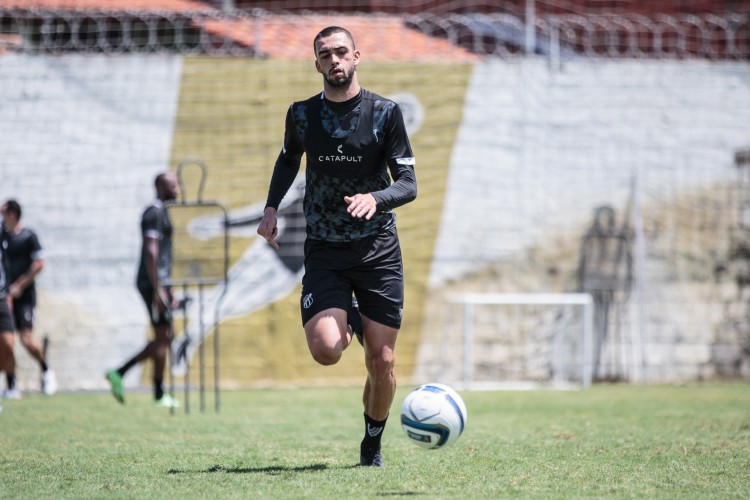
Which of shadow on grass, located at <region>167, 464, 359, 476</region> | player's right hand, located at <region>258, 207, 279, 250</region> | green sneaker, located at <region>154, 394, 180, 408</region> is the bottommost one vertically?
green sneaker, located at <region>154, 394, 180, 408</region>

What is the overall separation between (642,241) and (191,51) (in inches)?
266

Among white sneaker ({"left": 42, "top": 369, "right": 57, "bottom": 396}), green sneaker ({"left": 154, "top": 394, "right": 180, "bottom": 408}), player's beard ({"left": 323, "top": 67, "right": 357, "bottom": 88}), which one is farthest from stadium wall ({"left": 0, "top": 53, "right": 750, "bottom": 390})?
player's beard ({"left": 323, "top": 67, "right": 357, "bottom": 88})

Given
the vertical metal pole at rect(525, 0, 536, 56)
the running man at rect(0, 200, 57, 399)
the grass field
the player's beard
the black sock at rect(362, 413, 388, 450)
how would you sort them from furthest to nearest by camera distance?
the vertical metal pole at rect(525, 0, 536, 56)
the running man at rect(0, 200, 57, 399)
the black sock at rect(362, 413, 388, 450)
the player's beard
the grass field

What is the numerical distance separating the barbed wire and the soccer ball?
9382mm

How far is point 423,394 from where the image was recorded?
227 inches

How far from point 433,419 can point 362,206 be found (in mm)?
1187

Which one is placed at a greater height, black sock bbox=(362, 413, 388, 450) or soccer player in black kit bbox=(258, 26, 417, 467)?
soccer player in black kit bbox=(258, 26, 417, 467)

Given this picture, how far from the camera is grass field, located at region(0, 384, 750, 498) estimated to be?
5.34 meters

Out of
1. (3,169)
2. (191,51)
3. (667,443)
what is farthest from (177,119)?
(667,443)

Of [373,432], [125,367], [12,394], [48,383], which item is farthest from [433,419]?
[48,383]

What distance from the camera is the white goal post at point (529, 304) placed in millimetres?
13664

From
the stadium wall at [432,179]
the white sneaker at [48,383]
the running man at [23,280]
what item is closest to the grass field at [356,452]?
the running man at [23,280]

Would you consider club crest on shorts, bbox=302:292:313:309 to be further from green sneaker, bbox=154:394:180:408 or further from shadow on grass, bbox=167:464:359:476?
green sneaker, bbox=154:394:180:408

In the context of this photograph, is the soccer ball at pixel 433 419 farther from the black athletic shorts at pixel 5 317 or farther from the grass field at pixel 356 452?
the black athletic shorts at pixel 5 317
